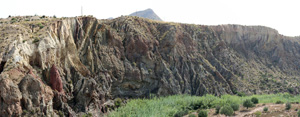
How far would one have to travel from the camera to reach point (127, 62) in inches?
2499

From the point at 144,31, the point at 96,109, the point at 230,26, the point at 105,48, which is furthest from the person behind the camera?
the point at 230,26

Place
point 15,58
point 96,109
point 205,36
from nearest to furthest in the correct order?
1. point 15,58
2. point 96,109
3. point 205,36

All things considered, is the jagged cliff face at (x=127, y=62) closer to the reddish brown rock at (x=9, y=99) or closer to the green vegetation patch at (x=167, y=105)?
the reddish brown rock at (x=9, y=99)

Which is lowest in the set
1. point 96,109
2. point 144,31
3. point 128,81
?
point 96,109

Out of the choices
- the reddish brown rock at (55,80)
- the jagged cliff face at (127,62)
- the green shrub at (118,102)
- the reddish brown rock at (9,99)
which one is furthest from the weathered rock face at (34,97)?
the green shrub at (118,102)

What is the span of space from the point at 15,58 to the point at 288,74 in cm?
9061

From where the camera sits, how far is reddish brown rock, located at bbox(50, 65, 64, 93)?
43.4 meters

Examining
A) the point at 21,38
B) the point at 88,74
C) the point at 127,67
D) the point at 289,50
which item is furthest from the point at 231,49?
the point at 21,38

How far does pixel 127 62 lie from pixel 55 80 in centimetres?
2360

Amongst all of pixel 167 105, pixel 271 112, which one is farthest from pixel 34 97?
pixel 271 112

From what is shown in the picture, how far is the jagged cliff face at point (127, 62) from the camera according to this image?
39.5 metres

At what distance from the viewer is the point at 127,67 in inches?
2443

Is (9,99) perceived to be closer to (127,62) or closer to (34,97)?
(34,97)

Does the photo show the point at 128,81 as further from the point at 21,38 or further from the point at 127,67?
the point at 21,38
